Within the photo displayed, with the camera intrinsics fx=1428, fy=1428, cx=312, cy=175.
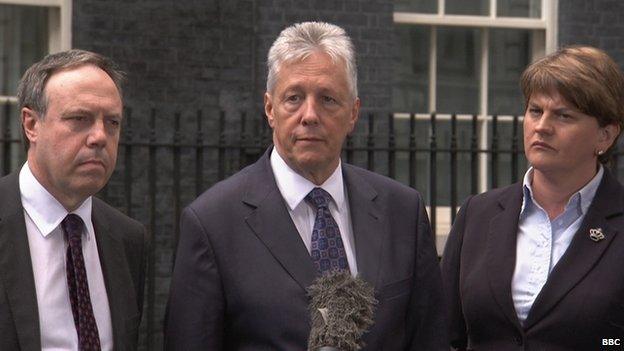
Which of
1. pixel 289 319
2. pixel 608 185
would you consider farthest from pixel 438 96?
pixel 289 319

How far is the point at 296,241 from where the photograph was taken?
4.53 m

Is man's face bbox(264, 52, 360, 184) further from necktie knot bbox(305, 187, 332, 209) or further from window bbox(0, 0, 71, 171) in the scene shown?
window bbox(0, 0, 71, 171)

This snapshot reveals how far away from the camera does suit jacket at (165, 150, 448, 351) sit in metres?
4.41

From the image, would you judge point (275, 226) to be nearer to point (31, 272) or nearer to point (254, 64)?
point (31, 272)

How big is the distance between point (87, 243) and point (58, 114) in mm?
433

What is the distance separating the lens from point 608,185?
5.05 metres

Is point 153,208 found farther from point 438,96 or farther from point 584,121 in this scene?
point 584,121

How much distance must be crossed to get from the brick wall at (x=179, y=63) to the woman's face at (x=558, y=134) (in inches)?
192

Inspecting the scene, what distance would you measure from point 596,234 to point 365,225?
34.1 inches

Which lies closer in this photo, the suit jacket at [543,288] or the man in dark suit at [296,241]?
the man in dark suit at [296,241]

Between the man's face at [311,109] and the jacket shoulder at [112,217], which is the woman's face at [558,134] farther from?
the jacket shoulder at [112,217]

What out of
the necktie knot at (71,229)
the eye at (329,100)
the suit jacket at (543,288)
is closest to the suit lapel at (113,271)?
the necktie knot at (71,229)

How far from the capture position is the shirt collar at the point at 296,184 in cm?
459

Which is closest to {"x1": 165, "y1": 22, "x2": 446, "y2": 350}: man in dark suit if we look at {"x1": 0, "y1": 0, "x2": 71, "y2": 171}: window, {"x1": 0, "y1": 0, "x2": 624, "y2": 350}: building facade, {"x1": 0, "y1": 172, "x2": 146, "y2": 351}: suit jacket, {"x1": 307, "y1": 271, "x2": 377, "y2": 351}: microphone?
{"x1": 0, "y1": 172, "x2": 146, "y2": 351}: suit jacket
